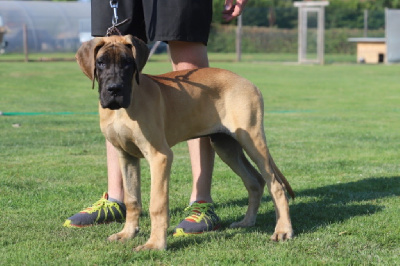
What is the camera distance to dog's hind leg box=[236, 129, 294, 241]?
426 cm

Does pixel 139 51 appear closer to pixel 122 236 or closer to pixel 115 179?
pixel 122 236

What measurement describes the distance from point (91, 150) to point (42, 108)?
533cm

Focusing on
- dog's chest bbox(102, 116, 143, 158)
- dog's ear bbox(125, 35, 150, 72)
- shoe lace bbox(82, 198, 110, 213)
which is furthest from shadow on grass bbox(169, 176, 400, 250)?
dog's ear bbox(125, 35, 150, 72)

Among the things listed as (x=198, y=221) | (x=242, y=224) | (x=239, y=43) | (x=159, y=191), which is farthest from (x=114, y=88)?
(x=239, y=43)

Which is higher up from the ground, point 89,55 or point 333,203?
point 89,55

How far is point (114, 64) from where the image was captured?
12.2 feet

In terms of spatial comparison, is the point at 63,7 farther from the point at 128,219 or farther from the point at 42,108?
the point at 128,219

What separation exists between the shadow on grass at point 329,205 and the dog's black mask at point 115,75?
0.93 meters

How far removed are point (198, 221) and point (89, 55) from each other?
4.31ft

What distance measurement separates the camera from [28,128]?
9.41 metres

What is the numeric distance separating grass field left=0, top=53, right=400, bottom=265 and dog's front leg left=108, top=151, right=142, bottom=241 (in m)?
0.15

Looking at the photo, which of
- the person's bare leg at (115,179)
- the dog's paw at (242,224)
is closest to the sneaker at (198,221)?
the dog's paw at (242,224)

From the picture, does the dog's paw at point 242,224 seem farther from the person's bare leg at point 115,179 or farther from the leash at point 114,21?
the leash at point 114,21

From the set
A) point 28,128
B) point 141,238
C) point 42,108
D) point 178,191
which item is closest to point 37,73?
point 42,108
